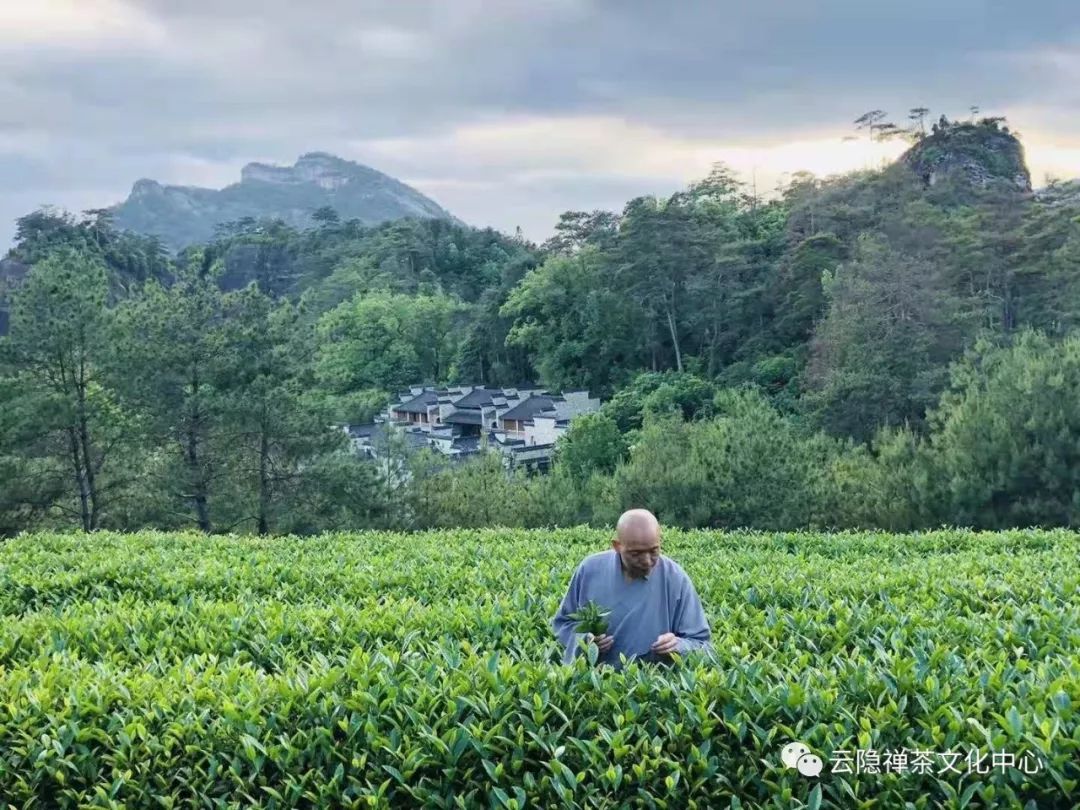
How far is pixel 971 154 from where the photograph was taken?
4328cm

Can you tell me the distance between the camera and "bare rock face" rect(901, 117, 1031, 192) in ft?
139

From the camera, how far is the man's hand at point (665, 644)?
3578 millimetres

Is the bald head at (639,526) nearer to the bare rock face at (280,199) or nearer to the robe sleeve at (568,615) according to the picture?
the robe sleeve at (568,615)

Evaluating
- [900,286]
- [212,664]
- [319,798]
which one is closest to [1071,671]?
[319,798]

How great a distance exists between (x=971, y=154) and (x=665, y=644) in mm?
46494

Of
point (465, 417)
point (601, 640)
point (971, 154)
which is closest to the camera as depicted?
point (601, 640)

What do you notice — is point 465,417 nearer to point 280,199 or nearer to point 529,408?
point 529,408

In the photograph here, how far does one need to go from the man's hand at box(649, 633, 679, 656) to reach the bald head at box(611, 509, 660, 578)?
0.91 feet

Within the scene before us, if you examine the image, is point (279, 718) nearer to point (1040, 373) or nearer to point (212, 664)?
point (212, 664)

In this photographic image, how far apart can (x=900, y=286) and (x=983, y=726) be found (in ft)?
86.6

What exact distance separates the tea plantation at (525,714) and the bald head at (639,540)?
0.40m

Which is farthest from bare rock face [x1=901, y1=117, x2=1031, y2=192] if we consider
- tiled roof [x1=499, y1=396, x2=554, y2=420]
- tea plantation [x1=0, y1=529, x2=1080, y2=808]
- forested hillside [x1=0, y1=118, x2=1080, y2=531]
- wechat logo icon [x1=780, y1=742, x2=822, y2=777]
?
wechat logo icon [x1=780, y1=742, x2=822, y2=777]

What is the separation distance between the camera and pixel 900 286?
2717cm

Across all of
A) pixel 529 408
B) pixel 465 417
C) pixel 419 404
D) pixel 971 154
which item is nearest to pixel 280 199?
pixel 419 404
